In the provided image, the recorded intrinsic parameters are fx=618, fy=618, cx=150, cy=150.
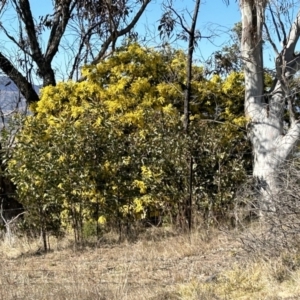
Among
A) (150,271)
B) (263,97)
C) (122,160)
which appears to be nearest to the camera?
(150,271)

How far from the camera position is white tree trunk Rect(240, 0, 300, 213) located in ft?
37.1

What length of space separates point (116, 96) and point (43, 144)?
7.00ft

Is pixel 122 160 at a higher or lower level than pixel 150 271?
higher

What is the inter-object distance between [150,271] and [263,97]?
5.40 metres

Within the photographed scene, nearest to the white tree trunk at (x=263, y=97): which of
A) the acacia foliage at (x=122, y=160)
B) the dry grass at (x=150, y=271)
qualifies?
the acacia foliage at (x=122, y=160)

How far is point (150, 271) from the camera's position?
25.6 ft

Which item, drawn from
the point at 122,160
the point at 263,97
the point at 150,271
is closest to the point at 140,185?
the point at 122,160

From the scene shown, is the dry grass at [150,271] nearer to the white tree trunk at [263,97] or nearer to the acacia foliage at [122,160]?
the acacia foliage at [122,160]

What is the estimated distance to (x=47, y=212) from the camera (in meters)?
10.5

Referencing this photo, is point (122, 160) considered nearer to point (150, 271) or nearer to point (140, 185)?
point (140, 185)

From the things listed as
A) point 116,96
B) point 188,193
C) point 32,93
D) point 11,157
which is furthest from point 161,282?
point 32,93

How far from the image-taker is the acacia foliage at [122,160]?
1010 centimetres

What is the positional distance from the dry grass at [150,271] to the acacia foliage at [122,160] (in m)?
0.59

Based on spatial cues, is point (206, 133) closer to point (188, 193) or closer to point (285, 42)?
point (188, 193)
